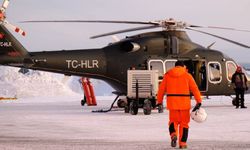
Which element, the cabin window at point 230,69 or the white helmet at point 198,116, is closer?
the white helmet at point 198,116

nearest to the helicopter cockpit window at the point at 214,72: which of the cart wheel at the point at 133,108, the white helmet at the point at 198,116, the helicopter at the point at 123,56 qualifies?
the helicopter at the point at 123,56

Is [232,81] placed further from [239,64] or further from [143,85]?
[143,85]

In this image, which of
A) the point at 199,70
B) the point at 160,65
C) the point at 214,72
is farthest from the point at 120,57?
the point at 214,72

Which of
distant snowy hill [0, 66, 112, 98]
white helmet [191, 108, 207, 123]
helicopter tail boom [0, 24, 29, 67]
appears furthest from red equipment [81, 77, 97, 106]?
white helmet [191, 108, 207, 123]

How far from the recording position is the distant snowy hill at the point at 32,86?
4641cm

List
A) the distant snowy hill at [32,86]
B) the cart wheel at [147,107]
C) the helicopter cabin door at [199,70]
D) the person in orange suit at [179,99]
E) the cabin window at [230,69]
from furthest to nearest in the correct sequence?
the distant snowy hill at [32,86] → the cabin window at [230,69] → the helicopter cabin door at [199,70] → the cart wheel at [147,107] → the person in orange suit at [179,99]

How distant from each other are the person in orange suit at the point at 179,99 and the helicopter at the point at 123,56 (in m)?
10.7

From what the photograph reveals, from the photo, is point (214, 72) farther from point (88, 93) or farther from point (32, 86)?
point (32, 86)

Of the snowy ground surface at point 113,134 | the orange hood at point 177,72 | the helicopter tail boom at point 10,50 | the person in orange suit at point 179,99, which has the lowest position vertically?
the snowy ground surface at point 113,134

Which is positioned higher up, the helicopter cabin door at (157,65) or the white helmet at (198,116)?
the helicopter cabin door at (157,65)

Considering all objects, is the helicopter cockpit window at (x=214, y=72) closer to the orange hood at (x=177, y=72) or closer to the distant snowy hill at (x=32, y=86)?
the orange hood at (x=177, y=72)

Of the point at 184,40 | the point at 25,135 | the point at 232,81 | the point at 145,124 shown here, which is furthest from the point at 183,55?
the point at 25,135

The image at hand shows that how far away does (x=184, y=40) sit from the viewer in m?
21.5

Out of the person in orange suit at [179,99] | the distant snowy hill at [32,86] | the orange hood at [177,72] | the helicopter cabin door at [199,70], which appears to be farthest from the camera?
the distant snowy hill at [32,86]
